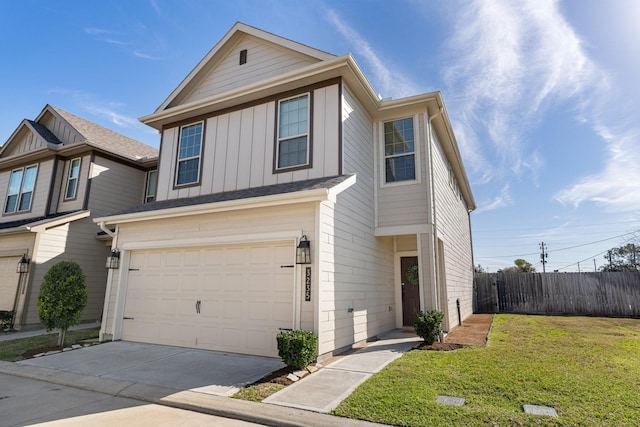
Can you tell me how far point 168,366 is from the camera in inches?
235

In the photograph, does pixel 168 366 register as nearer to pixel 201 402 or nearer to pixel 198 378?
pixel 198 378

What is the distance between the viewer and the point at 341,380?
5.03 meters

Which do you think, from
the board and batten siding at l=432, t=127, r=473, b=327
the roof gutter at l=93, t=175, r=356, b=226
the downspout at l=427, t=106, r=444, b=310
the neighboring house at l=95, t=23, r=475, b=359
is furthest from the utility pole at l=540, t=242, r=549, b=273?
the roof gutter at l=93, t=175, r=356, b=226

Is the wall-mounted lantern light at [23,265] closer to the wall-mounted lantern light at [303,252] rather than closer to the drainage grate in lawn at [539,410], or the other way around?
the wall-mounted lantern light at [303,252]

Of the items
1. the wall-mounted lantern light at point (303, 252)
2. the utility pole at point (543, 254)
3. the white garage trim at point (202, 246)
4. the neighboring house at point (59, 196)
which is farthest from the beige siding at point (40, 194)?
the utility pole at point (543, 254)

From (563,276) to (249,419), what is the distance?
16207 mm

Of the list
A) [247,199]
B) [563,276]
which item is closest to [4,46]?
[247,199]

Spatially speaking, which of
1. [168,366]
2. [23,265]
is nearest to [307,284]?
[168,366]

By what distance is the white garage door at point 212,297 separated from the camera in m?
6.68

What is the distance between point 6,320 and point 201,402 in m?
10.2

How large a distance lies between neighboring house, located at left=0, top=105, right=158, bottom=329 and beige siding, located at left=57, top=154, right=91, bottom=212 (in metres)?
0.02

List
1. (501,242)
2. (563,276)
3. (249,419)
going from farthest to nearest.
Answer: (501,242)
(563,276)
(249,419)

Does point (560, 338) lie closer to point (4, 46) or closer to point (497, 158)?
point (497, 158)

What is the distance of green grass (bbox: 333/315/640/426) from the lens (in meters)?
3.59
